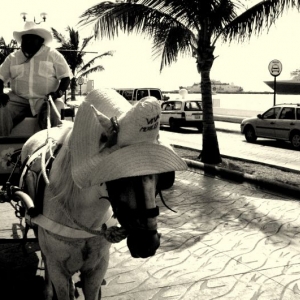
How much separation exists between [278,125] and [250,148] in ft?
4.87

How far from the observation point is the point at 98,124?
240 cm

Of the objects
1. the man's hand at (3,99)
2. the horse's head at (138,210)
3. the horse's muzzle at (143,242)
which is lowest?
the horse's muzzle at (143,242)

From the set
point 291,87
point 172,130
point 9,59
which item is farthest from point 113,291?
point 291,87

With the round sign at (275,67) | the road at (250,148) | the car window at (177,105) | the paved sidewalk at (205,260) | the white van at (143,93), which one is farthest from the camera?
the white van at (143,93)

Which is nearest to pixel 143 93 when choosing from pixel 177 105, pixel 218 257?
pixel 177 105

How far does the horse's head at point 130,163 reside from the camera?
2350 mm

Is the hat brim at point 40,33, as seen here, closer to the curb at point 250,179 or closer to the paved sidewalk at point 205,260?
the paved sidewalk at point 205,260

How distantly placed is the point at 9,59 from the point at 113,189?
3030 mm

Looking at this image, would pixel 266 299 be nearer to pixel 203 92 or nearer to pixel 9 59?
pixel 9 59

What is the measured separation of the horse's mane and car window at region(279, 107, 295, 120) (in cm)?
1559

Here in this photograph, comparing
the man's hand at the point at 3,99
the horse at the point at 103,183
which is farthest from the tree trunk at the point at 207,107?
the horse at the point at 103,183

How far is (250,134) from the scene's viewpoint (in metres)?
19.6

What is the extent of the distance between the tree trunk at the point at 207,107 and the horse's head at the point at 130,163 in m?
10.7

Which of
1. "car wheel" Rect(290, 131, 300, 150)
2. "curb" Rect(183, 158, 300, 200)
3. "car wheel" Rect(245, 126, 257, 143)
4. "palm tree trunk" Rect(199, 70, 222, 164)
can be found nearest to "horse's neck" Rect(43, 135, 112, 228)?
"curb" Rect(183, 158, 300, 200)
